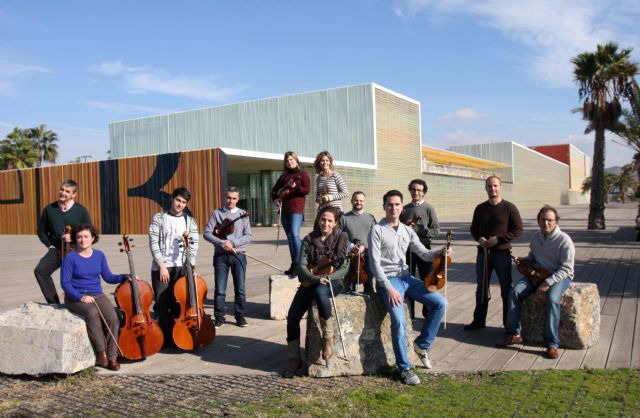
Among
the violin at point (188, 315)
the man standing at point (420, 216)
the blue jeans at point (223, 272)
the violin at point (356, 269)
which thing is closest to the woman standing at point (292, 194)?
the blue jeans at point (223, 272)

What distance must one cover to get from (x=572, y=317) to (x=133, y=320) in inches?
152

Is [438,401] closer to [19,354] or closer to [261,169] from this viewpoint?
[19,354]

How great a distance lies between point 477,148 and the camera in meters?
61.3

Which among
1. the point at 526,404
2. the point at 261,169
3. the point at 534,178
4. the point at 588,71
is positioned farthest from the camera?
the point at 534,178

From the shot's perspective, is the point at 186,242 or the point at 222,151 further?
the point at 222,151

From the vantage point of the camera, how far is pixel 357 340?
14.4 feet

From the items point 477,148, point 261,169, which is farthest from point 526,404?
point 477,148

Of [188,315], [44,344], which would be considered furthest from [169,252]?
[44,344]

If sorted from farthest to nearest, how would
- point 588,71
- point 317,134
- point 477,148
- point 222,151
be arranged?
1. point 477,148
2. point 317,134
3. point 222,151
4. point 588,71

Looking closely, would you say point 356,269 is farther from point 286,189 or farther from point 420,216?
point 286,189

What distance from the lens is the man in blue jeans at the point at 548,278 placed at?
4.80 meters

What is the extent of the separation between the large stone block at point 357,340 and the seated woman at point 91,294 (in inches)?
66.9

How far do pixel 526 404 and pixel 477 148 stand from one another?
60539 millimetres

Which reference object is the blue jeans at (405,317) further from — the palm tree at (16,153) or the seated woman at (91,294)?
the palm tree at (16,153)
